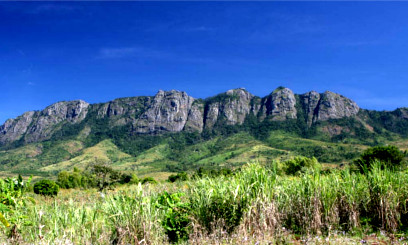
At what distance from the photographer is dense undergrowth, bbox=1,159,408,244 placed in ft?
18.3

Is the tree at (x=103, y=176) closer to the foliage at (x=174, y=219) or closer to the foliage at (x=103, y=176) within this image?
the foliage at (x=103, y=176)

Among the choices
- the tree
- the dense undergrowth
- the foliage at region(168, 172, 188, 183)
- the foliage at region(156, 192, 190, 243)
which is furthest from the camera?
the tree

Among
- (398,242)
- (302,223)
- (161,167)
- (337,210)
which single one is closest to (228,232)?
(302,223)

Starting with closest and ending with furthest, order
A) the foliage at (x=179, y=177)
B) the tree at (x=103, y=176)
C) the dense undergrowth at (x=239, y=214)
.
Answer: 1. the dense undergrowth at (x=239, y=214)
2. the foliage at (x=179, y=177)
3. the tree at (x=103, y=176)

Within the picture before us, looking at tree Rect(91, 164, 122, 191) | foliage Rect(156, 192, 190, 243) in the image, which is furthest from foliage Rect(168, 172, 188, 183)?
foliage Rect(156, 192, 190, 243)

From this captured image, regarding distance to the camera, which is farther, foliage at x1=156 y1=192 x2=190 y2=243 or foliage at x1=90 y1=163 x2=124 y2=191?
foliage at x1=90 y1=163 x2=124 y2=191

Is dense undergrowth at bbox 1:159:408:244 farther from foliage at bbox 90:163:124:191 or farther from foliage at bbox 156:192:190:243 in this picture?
foliage at bbox 90:163:124:191

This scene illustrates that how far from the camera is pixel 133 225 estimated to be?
5.55 metres

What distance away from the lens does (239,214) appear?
20.2ft

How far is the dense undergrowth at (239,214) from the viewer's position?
5590 mm

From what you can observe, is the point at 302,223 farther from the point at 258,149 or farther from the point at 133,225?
the point at 258,149

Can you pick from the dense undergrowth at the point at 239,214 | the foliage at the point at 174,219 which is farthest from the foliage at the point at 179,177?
the dense undergrowth at the point at 239,214

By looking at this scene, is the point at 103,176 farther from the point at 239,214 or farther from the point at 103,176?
the point at 239,214

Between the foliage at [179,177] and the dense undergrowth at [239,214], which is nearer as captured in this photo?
the dense undergrowth at [239,214]
